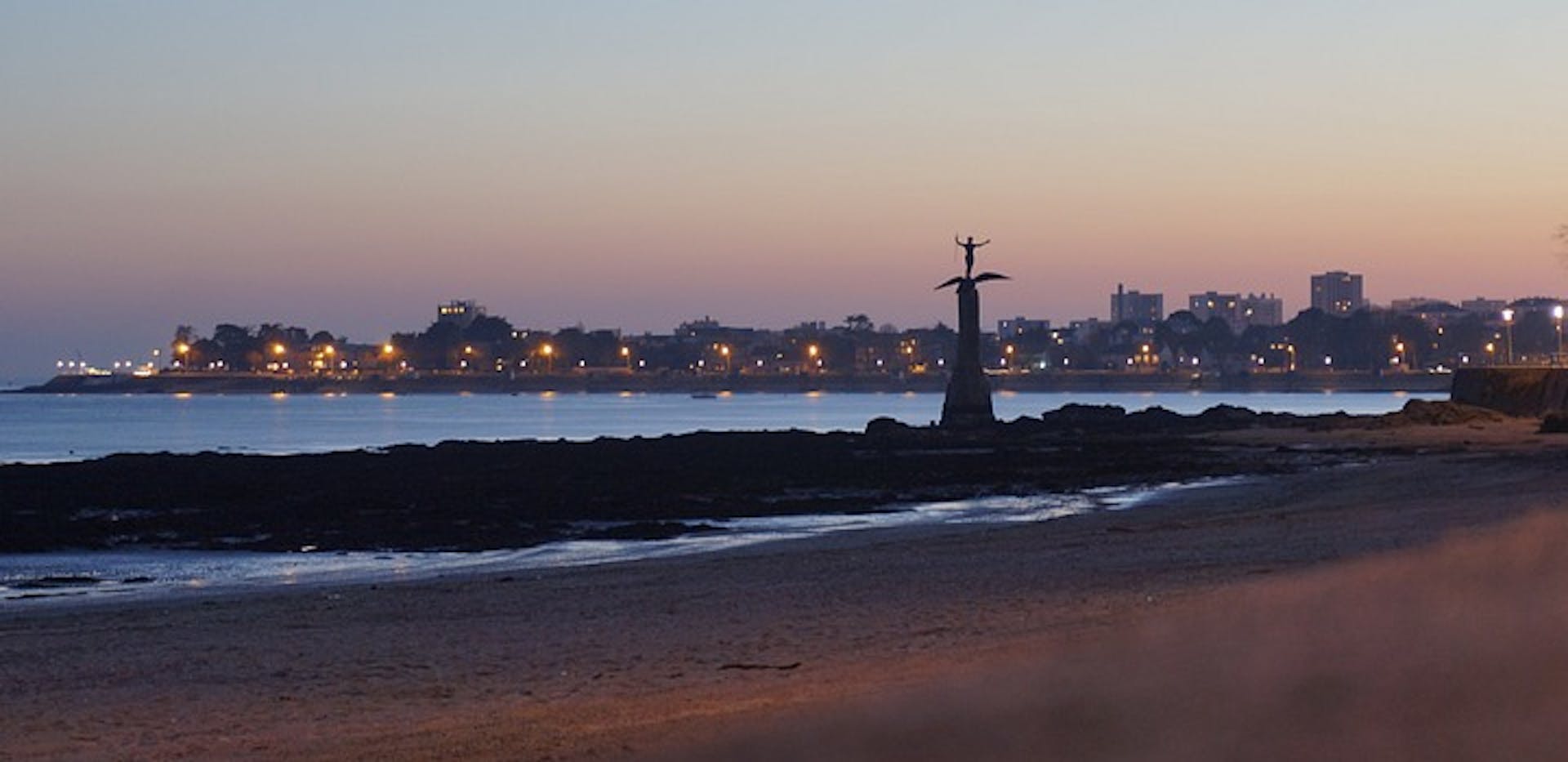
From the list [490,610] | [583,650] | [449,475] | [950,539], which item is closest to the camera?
[583,650]

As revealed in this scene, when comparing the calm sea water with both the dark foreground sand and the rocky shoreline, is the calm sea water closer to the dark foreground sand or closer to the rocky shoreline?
the rocky shoreline

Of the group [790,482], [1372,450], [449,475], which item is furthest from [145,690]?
[1372,450]

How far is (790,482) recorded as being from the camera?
4156 cm

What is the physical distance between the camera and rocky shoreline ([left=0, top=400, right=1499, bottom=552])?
29.5m

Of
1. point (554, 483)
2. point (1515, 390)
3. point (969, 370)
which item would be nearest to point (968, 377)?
point (969, 370)

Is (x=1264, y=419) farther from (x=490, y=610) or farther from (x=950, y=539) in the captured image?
(x=490, y=610)

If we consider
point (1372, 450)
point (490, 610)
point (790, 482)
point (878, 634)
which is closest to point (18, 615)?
point (490, 610)

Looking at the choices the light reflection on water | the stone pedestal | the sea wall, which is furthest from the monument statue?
the light reflection on water

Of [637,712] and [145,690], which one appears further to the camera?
[145,690]

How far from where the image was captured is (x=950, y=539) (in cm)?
2398

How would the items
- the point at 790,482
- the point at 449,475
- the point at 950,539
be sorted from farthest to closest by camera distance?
1. the point at 449,475
2. the point at 790,482
3. the point at 950,539

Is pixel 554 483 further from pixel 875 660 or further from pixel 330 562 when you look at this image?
pixel 875 660

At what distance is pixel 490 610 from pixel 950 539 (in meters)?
8.57

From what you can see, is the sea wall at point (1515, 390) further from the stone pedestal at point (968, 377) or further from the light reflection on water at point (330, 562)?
the light reflection on water at point (330, 562)
